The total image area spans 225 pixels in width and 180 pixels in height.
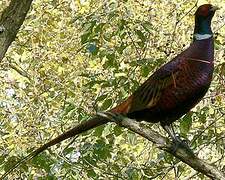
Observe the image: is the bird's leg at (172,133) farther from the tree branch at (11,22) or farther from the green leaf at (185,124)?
the tree branch at (11,22)

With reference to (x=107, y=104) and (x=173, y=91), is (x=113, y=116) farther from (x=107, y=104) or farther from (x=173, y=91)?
(x=107, y=104)

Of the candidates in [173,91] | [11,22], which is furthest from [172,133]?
[11,22]

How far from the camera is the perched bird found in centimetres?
306

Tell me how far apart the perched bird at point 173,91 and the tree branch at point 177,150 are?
188mm

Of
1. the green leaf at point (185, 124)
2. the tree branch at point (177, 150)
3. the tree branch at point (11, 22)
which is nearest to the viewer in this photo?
the tree branch at point (177, 150)

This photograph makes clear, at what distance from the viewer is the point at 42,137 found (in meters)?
6.55

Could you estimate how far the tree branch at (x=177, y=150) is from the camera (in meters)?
2.66

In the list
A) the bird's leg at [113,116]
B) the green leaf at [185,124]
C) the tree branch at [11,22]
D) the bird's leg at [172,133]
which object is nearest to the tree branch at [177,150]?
the bird's leg at [113,116]

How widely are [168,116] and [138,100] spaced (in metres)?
0.19

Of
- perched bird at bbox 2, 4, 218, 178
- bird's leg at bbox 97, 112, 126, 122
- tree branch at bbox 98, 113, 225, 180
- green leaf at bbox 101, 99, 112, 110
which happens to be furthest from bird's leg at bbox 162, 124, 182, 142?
green leaf at bbox 101, 99, 112, 110

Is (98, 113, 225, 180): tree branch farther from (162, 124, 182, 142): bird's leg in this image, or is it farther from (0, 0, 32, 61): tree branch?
(0, 0, 32, 61): tree branch

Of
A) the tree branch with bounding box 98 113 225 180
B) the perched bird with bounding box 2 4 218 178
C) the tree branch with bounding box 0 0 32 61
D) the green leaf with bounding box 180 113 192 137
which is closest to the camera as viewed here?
the tree branch with bounding box 98 113 225 180

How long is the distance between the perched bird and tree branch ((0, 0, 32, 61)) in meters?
0.54

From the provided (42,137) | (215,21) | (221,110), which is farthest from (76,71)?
(221,110)
